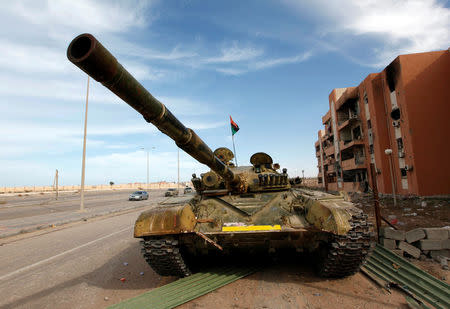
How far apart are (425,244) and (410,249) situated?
315 mm

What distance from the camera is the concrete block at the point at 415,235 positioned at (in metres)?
6.14

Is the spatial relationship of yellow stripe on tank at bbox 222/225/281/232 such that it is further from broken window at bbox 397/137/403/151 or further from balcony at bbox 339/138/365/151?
balcony at bbox 339/138/365/151

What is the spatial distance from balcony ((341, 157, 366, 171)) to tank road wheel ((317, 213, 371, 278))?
2541 cm

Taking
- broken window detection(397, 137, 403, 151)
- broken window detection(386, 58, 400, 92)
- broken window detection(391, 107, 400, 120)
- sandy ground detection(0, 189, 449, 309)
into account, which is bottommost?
sandy ground detection(0, 189, 449, 309)

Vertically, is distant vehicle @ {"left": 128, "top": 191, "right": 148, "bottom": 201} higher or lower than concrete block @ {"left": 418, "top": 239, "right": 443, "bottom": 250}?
higher

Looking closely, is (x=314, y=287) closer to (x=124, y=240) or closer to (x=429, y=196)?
(x=124, y=240)

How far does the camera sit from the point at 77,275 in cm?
561

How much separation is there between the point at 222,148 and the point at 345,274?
4.45 metres

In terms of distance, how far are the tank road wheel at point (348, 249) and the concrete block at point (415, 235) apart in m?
2.30

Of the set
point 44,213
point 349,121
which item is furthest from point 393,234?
point 349,121

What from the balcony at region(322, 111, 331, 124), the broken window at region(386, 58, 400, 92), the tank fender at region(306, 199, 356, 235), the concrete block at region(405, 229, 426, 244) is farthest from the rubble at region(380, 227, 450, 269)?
the balcony at region(322, 111, 331, 124)

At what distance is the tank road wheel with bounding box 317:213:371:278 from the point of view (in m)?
4.41

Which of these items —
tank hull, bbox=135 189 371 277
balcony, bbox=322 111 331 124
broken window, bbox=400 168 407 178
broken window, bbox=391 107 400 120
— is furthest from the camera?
balcony, bbox=322 111 331 124

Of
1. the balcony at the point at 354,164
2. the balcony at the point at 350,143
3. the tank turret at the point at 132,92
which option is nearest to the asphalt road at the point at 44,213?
the tank turret at the point at 132,92
